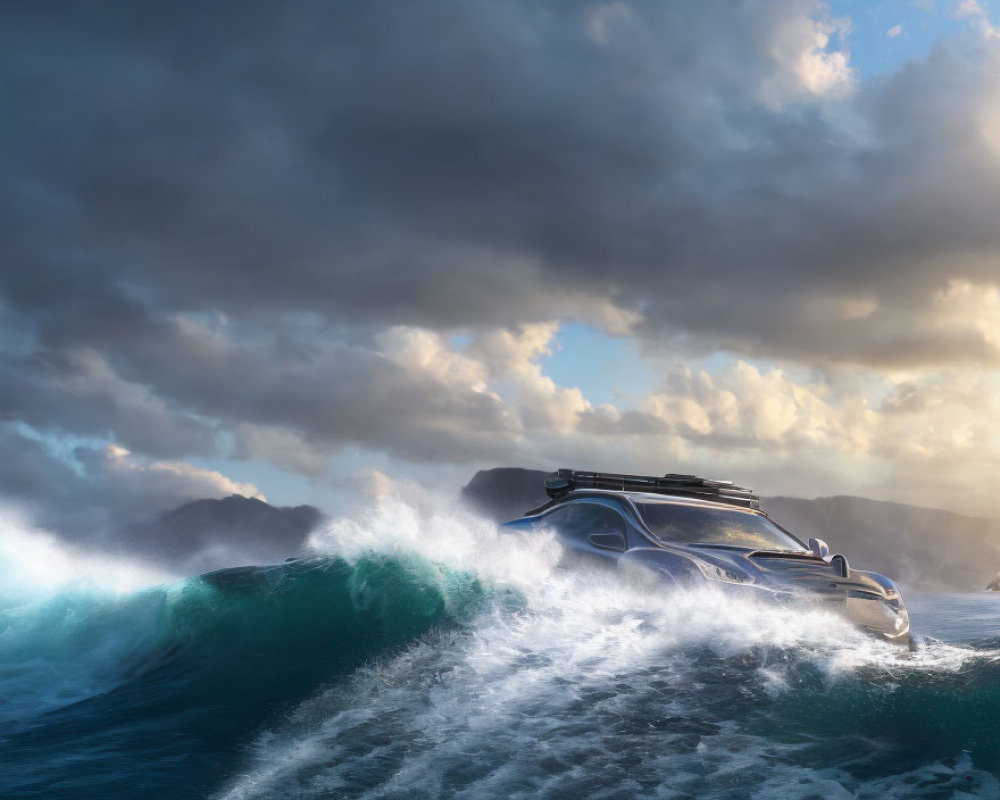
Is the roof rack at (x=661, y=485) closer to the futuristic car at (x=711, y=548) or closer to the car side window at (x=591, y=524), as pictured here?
the futuristic car at (x=711, y=548)

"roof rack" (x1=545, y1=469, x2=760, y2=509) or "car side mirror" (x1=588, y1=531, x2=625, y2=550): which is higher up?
"roof rack" (x1=545, y1=469, x2=760, y2=509)

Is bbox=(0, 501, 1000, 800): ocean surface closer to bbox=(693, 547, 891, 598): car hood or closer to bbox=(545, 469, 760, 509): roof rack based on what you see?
bbox=(693, 547, 891, 598): car hood

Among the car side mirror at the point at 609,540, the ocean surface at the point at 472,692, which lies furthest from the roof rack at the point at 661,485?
the car side mirror at the point at 609,540

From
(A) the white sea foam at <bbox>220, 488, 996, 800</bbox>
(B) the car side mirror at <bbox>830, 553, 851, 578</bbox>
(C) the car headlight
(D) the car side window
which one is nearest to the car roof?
(D) the car side window

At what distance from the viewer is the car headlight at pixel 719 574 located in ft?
24.9

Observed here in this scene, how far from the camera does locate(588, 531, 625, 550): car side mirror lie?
28.0 ft

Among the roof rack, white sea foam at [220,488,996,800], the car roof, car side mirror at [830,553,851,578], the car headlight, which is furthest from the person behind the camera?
the roof rack

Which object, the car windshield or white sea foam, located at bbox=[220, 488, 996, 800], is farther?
the car windshield

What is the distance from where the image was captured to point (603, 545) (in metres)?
8.62

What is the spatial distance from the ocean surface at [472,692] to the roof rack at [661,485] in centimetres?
116

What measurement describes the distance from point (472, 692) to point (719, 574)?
258cm

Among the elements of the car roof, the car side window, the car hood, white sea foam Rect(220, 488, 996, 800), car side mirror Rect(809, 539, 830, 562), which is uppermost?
the car roof

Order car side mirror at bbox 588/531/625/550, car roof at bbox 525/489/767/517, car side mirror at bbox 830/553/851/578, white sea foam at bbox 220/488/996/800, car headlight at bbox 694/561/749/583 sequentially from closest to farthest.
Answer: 1. white sea foam at bbox 220/488/996/800
2. car headlight at bbox 694/561/749/583
3. car side mirror at bbox 830/553/851/578
4. car side mirror at bbox 588/531/625/550
5. car roof at bbox 525/489/767/517

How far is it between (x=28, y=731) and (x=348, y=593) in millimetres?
3520
